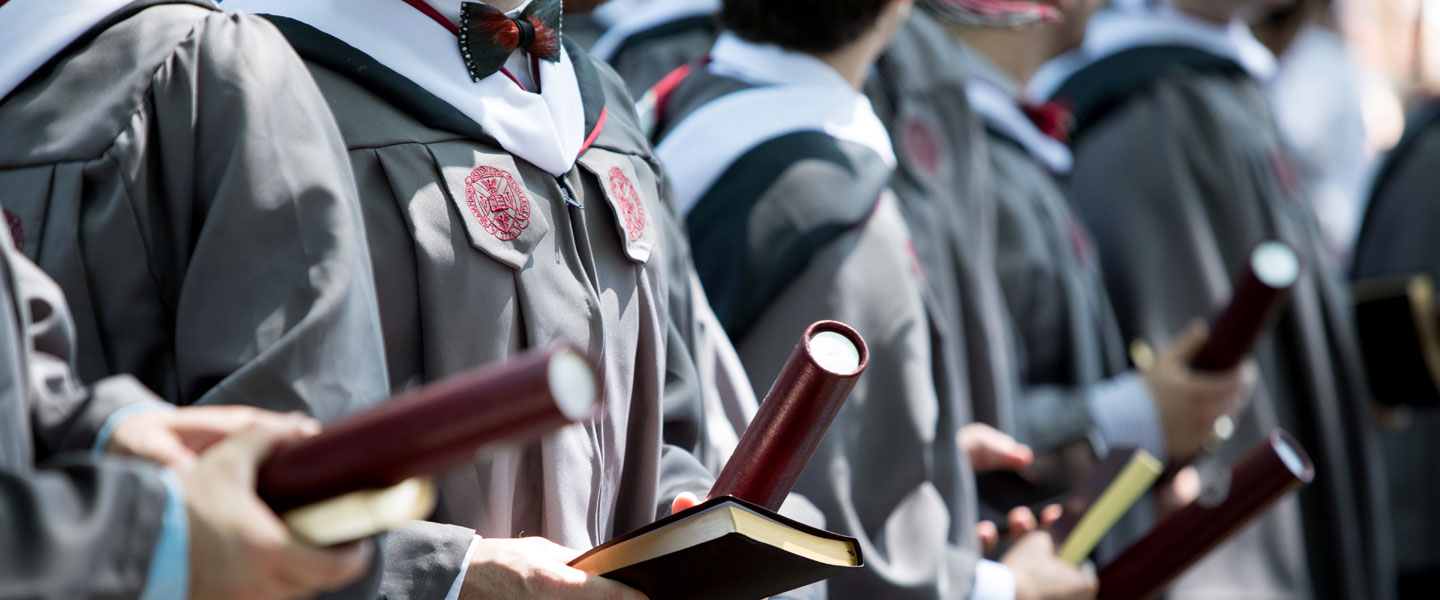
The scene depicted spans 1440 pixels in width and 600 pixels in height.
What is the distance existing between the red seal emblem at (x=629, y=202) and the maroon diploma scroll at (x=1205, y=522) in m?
0.97

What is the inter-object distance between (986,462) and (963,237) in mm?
472

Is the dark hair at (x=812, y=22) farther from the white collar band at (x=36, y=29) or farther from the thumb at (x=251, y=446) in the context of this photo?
the thumb at (x=251, y=446)

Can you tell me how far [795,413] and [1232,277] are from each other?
7.88 feet

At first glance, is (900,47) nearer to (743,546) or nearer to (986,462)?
(986,462)

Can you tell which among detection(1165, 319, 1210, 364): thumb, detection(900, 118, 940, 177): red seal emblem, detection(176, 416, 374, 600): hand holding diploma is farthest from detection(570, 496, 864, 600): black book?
detection(1165, 319, 1210, 364): thumb

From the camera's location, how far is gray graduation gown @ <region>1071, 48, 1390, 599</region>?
11.5 ft

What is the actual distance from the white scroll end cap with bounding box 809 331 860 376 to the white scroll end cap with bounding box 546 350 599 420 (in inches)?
19.2

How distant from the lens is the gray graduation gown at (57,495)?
0.94m

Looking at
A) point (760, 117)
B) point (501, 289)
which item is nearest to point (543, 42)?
point (501, 289)

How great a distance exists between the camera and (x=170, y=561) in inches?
38.9

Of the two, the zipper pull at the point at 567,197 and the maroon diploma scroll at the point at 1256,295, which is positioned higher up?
the zipper pull at the point at 567,197

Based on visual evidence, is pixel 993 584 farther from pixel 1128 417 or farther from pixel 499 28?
pixel 499 28

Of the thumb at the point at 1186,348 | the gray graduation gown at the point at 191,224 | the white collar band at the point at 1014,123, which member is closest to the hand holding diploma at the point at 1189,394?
the thumb at the point at 1186,348

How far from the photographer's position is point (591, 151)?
1.72 m
